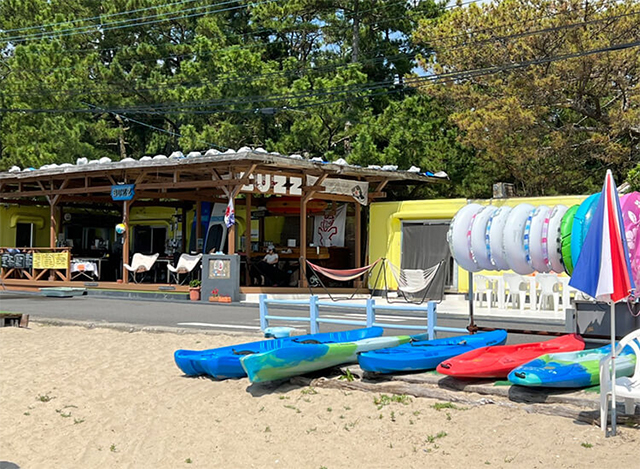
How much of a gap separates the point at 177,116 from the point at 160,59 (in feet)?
9.73

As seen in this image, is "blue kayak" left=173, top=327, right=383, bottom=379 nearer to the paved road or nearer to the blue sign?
the paved road

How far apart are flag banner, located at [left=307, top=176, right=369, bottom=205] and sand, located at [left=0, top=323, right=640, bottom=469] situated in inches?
478

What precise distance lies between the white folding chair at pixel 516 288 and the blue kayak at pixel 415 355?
292 inches

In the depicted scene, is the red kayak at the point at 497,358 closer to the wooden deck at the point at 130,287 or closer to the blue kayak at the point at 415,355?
the blue kayak at the point at 415,355

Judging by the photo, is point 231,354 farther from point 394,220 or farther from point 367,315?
point 394,220

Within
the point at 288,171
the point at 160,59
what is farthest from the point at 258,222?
the point at 160,59

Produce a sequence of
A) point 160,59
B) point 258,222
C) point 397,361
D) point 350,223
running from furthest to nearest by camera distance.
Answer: point 160,59
point 258,222
point 350,223
point 397,361

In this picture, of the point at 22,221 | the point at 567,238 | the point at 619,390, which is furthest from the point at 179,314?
the point at 22,221

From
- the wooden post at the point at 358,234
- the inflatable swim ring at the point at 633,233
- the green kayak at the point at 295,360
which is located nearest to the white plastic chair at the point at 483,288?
the wooden post at the point at 358,234

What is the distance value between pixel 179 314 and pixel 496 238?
8082 millimetres

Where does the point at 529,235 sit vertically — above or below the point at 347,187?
below

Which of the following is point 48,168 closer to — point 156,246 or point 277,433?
point 156,246

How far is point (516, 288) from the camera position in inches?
640

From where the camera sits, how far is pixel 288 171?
20469 millimetres
